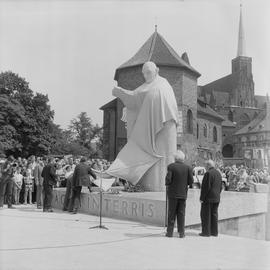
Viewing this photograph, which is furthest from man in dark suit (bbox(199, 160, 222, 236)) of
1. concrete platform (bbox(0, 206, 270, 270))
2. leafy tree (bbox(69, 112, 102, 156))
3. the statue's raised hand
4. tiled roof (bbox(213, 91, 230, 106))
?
tiled roof (bbox(213, 91, 230, 106))

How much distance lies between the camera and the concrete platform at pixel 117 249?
5.86m

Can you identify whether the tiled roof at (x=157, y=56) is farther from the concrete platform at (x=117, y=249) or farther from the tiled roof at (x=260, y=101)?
the tiled roof at (x=260, y=101)

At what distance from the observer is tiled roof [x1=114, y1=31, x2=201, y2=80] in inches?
2157

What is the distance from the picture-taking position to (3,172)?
1393 centimetres

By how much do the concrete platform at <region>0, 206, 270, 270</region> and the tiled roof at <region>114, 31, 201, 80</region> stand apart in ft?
153

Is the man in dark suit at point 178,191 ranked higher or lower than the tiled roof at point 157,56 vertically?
lower

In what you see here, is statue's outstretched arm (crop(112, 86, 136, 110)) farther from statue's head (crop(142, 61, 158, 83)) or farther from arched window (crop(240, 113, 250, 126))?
arched window (crop(240, 113, 250, 126))

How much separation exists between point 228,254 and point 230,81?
11113 cm

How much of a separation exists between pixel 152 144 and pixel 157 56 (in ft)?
149

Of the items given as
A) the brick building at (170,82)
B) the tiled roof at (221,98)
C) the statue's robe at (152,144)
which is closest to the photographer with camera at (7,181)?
the statue's robe at (152,144)

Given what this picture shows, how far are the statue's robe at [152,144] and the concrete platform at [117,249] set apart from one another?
2147mm

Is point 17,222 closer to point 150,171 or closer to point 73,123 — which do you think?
point 150,171

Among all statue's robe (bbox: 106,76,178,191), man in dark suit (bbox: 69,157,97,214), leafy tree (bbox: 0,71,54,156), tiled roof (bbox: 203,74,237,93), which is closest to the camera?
statue's robe (bbox: 106,76,178,191)

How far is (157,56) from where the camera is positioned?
5550 cm
